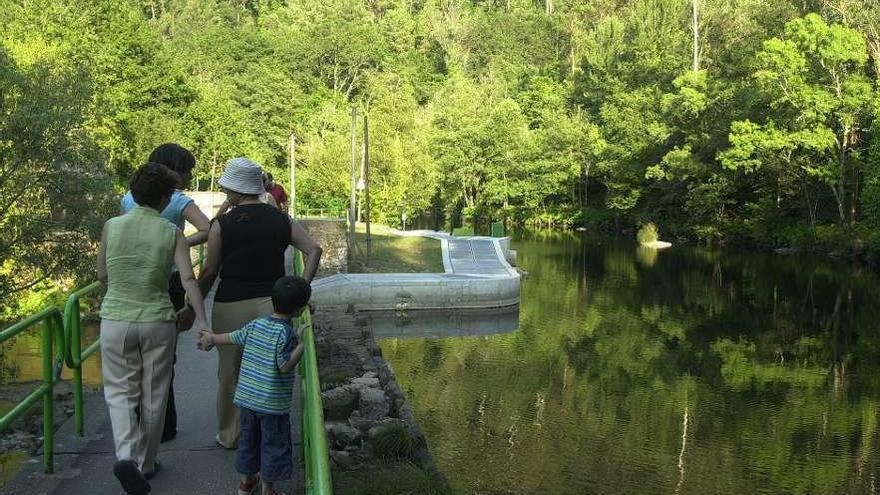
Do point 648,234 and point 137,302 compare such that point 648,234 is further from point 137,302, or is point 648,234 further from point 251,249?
point 137,302

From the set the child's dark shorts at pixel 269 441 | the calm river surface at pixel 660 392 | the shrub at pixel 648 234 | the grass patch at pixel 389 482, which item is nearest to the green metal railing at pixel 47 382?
the child's dark shorts at pixel 269 441

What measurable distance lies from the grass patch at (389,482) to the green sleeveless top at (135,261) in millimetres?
3349

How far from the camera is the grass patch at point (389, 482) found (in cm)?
789

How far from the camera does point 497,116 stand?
6250 cm

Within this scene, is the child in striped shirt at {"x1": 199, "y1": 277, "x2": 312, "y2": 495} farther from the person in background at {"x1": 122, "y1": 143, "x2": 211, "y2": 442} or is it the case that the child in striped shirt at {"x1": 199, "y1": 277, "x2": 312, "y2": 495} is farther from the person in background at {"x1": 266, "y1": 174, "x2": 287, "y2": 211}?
the person in background at {"x1": 266, "y1": 174, "x2": 287, "y2": 211}

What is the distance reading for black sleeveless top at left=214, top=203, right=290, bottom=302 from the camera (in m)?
5.24

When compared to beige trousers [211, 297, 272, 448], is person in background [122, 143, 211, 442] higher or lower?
higher

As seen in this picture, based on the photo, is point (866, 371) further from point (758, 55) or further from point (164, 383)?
point (758, 55)

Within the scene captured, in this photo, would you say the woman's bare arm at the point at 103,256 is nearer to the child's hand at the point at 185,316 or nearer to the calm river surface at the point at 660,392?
the child's hand at the point at 185,316

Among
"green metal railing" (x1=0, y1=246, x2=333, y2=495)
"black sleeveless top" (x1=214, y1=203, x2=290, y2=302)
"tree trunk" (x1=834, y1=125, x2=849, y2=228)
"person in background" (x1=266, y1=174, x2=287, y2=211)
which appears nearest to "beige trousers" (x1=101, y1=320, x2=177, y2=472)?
"black sleeveless top" (x1=214, y1=203, x2=290, y2=302)

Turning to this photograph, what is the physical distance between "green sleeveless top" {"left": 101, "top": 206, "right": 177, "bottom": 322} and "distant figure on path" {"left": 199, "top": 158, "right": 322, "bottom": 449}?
31 cm

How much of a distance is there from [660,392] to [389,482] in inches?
393

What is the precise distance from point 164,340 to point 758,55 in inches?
1674

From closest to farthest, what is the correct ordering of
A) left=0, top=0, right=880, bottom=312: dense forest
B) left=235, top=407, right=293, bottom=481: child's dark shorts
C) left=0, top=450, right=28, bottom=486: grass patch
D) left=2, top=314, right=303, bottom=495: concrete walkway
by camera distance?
left=235, top=407, right=293, bottom=481: child's dark shorts
left=2, top=314, right=303, bottom=495: concrete walkway
left=0, top=450, right=28, bottom=486: grass patch
left=0, top=0, right=880, bottom=312: dense forest
